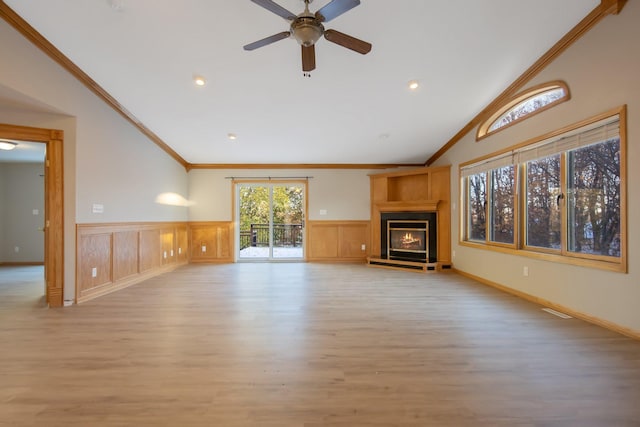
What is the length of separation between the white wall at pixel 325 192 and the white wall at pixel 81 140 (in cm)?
180

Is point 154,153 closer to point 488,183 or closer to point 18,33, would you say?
point 18,33

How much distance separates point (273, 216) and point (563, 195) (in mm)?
5319

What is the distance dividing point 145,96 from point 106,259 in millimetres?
2425

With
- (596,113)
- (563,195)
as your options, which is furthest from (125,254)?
(596,113)

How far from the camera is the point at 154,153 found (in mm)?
5137

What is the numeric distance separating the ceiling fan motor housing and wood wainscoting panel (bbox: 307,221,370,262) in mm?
4681

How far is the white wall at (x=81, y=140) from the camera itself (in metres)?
2.90

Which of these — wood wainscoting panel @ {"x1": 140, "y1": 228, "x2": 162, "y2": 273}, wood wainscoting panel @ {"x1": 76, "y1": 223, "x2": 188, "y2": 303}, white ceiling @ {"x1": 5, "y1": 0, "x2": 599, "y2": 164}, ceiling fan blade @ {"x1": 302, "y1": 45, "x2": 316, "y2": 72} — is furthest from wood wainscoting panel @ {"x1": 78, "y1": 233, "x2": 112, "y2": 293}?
ceiling fan blade @ {"x1": 302, "y1": 45, "x2": 316, "y2": 72}

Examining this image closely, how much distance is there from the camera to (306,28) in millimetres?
2170

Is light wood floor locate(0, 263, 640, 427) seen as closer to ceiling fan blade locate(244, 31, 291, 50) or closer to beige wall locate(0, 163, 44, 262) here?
ceiling fan blade locate(244, 31, 291, 50)

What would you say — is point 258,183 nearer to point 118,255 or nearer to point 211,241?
point 211,241

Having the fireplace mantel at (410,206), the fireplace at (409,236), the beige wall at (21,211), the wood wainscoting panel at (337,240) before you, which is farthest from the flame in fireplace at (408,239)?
the beige wall at (21,211)

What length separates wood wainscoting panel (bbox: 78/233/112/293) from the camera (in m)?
3.57

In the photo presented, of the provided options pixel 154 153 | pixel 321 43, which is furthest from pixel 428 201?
pixel 154 153
